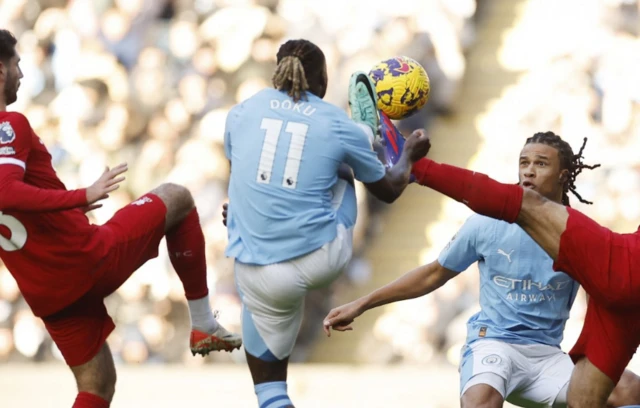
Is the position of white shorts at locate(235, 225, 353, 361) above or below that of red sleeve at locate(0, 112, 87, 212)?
below

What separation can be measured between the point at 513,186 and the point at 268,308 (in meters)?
1.10

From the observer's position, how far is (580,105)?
342 inches

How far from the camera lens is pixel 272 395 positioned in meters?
4.82

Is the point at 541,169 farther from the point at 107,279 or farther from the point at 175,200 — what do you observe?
the point at 107,279

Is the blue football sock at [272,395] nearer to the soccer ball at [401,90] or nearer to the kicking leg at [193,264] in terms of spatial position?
the kicking leg at [193,264]

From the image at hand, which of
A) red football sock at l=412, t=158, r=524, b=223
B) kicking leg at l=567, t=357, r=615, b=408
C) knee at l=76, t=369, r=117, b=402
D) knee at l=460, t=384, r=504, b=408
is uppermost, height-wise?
red football sock at l=412, t=158, r=524, b=223

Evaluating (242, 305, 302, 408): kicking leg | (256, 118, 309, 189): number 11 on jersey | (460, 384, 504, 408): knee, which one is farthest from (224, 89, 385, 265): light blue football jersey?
(460, 384, 504, 408): knee

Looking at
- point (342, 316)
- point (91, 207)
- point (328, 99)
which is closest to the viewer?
point (91, 207)

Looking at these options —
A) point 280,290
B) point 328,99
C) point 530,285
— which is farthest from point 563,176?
point 328,99

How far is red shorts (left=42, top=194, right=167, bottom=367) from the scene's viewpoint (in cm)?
498

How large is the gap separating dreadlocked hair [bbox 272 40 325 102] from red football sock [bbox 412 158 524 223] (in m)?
0.69

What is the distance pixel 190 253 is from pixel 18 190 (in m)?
0.96

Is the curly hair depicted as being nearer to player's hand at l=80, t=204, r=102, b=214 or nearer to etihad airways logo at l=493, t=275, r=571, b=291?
player's hand at l=80, t=204, r=102, b=214

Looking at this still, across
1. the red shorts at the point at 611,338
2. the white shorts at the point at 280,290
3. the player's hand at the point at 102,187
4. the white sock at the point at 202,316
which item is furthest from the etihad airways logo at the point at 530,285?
the player's hand at the point at 102,187
